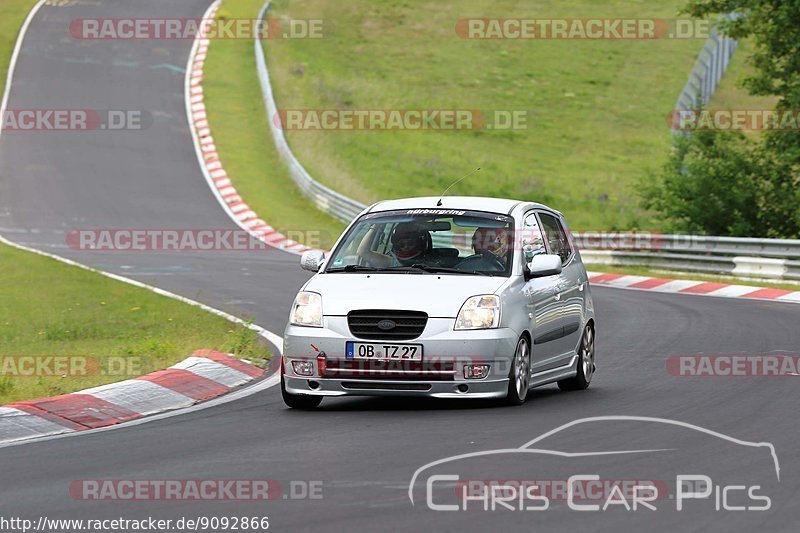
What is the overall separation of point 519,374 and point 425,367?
830 millimetres

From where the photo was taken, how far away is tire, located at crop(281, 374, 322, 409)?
36.4 feet

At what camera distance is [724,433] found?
963 centimetres

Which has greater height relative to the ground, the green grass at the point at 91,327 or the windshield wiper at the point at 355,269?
the windshield wiper at the point at 355,269

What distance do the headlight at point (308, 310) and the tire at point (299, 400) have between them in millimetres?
500

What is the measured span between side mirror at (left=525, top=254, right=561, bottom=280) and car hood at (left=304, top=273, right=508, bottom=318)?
0.28m

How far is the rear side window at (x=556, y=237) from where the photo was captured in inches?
502

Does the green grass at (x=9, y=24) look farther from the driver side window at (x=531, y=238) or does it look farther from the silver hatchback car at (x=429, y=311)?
the silver hatchback car at (x=429, y=311)

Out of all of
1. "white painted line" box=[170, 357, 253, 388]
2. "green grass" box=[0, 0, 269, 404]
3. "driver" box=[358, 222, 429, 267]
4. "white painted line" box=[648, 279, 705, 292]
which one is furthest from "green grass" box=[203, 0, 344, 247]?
"driver" box=[358, 222, 429, 267]

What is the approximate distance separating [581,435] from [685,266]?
61.7 ft

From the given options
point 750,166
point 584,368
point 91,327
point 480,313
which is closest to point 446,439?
point 480,313

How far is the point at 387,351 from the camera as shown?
10.7 metres

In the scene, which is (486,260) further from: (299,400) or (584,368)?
(299,400)

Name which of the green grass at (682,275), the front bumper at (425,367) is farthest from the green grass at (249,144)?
the front bumper at (425,367)

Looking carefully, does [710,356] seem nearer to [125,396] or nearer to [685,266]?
[125,396]
